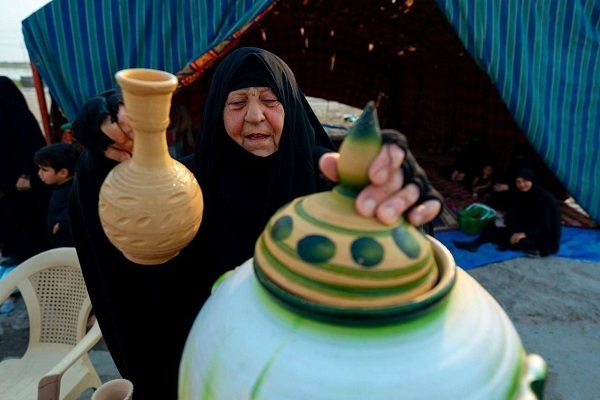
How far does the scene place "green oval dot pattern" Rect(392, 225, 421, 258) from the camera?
23.5 inches

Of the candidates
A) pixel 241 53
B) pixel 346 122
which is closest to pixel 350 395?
pixel 241 53

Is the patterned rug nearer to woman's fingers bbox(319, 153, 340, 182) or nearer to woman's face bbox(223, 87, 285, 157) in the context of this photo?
woman's face bbox(223, 87, 285, 157)

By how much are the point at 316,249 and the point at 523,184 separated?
3974 mm

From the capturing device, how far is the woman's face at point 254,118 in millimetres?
1286

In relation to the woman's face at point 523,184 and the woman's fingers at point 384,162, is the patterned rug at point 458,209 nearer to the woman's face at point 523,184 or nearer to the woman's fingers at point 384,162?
the woman's face at point 523,184

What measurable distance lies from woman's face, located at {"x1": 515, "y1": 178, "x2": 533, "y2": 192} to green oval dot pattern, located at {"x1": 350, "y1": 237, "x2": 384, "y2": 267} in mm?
3913

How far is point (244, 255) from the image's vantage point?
1222mm

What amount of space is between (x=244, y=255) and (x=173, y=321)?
0.78ft

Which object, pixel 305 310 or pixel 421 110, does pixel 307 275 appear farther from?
pixel 421 110

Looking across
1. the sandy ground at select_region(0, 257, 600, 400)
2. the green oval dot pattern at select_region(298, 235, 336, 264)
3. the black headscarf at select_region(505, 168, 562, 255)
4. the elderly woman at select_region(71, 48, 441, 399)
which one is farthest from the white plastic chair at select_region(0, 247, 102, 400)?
the black headscarf at select_region(505, 168, 562, 255)

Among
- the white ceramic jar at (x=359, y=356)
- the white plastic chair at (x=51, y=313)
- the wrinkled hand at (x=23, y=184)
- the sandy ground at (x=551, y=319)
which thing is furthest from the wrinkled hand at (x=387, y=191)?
the wrinkled hand at (x=23, y=184)

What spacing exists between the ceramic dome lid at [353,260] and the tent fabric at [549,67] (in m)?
3.40

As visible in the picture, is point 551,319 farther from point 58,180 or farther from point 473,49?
point 58,180

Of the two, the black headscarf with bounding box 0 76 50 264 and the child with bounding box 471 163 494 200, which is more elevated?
the black headscarf with bounding box 0 76 50 264
